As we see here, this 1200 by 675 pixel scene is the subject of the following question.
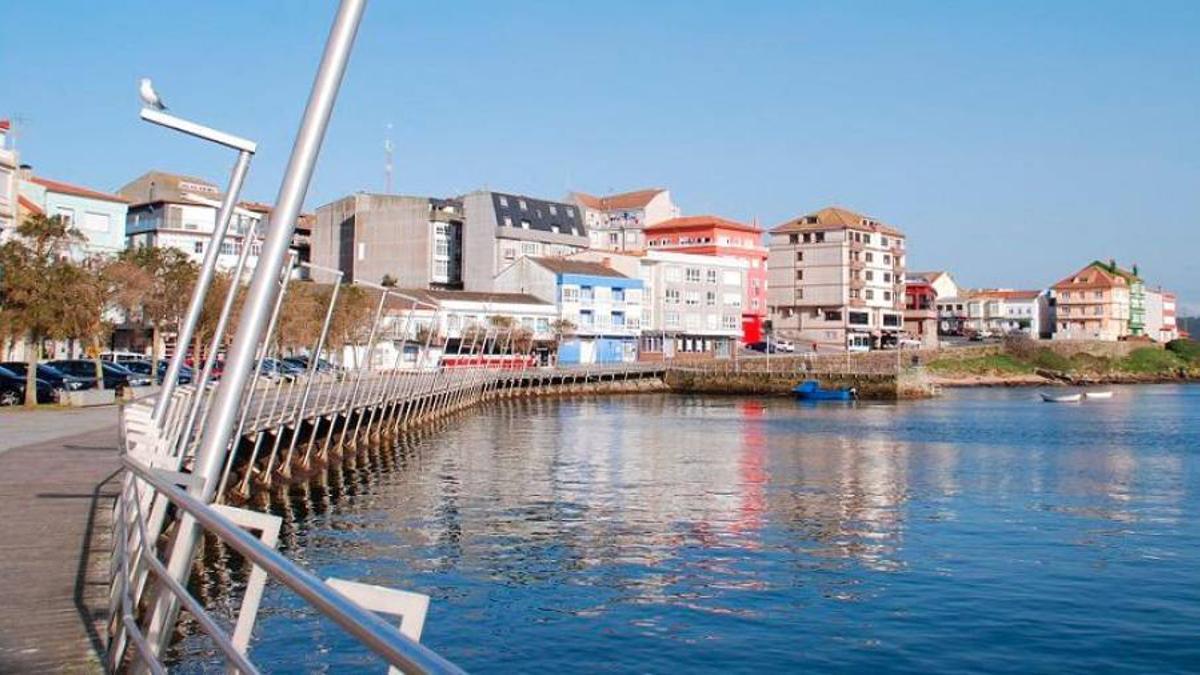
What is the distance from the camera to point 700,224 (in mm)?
134125

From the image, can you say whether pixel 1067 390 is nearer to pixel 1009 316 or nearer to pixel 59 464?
pixel 1009 316

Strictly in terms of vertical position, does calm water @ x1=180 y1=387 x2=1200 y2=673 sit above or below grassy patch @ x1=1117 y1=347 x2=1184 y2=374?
below

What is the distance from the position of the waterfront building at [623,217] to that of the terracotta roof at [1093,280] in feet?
220

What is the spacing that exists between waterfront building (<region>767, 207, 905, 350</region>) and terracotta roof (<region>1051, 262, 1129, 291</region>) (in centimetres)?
4516

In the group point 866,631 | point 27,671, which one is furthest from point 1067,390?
point 27,671

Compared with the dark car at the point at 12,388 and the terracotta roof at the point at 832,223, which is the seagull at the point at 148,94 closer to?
the dark car at the point at 12,388

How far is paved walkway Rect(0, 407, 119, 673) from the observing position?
8555 millimetres

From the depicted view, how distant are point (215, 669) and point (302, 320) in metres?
55.0

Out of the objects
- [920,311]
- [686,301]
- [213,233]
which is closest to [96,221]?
[686,301]

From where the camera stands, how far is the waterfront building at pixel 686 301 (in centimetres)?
11794

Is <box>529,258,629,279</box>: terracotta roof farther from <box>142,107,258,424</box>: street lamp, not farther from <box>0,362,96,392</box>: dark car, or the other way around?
<box>142,107,258,424</box>: street lamp

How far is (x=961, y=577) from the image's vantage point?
2053 cm

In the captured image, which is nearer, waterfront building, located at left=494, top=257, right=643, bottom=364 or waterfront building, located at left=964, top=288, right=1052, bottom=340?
waterfront building, located at left=494, top=257, right=643, bottom=364

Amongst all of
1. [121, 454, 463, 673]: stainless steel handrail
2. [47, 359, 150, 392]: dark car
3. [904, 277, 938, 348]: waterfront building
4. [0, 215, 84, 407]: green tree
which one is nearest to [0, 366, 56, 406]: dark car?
[0, 215, 84, 407]: green tree
